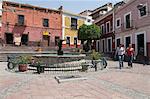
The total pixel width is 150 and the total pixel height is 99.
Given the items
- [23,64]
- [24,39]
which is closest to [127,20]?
[23,64]

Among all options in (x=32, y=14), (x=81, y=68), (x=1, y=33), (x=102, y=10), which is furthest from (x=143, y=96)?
(x=102, y=10)

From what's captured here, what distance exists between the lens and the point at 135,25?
822 inches

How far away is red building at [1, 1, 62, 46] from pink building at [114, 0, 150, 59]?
9.98 meters

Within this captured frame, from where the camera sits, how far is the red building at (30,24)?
28.5 metres

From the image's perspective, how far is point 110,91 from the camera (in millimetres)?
7250


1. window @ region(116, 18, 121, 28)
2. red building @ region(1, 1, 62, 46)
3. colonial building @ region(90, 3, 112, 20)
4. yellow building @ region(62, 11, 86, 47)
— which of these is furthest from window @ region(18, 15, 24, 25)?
colonial building @ region(90, 3, 112, 20)

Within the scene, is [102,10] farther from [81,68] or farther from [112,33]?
[81,68]

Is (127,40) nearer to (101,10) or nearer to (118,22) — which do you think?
(118,22)

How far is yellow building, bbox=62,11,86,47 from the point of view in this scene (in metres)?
33.3

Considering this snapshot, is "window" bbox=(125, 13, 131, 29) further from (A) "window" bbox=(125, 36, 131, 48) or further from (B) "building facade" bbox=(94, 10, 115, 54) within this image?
(B) "building facade" bbox=(94, 10, 115, 54)

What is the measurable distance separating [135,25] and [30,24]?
14.6 meters

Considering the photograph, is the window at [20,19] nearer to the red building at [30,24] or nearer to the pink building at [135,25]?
the red building at [30,24]

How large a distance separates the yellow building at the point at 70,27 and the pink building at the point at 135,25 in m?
9.55

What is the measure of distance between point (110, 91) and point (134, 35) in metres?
14.6
